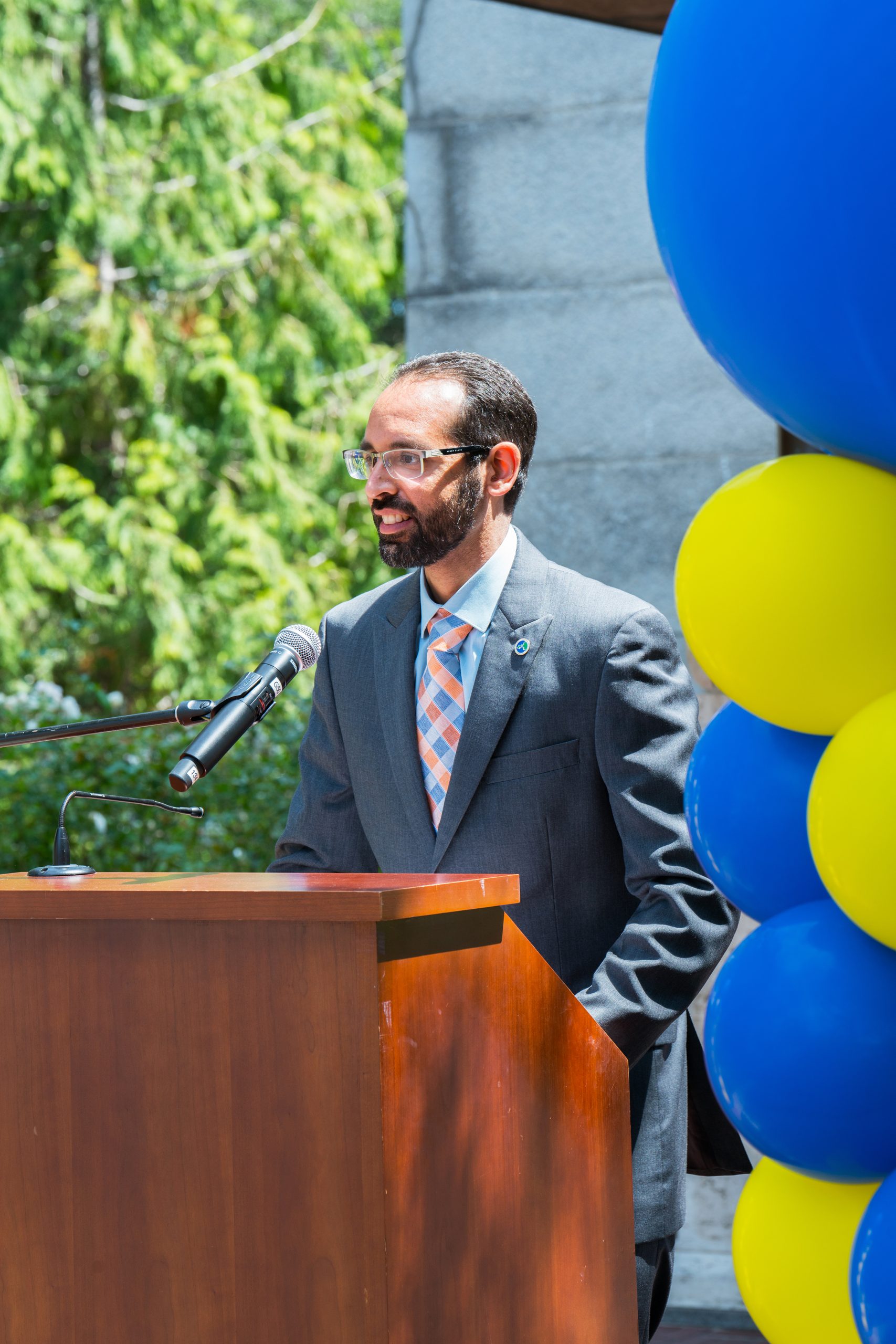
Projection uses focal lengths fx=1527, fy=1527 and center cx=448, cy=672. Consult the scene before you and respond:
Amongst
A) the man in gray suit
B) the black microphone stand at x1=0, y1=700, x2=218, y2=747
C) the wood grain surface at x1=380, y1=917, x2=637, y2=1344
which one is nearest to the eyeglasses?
the man in gray suit

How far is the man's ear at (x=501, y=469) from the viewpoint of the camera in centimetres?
256

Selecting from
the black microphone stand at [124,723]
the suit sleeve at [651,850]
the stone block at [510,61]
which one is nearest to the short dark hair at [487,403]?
the suit sleeve at [651,850]

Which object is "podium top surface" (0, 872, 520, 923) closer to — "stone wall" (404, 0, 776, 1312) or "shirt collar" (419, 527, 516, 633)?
"shirt collar" (419, 527, 516, 633)

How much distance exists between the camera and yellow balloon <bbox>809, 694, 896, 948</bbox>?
4.75 feet

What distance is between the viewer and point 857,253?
1.40m

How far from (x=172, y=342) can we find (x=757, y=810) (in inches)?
416

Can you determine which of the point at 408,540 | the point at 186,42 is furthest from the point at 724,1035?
the point at 186,42

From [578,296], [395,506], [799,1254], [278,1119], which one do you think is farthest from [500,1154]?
[578,296]

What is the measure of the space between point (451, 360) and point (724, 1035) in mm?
1332

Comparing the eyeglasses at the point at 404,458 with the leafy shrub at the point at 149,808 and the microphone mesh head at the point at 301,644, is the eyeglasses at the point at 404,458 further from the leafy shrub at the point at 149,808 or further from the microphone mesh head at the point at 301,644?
the leafy shrub at the point at 149,808

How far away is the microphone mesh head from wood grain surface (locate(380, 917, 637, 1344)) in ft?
1.79

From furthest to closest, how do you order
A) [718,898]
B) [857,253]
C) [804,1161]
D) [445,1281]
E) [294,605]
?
[294,605] → [718,898] → [804,1161] → [445,1281] → [857,253]

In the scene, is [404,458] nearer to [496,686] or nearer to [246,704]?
[496,686]

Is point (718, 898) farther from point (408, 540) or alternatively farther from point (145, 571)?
point (145, 571)
